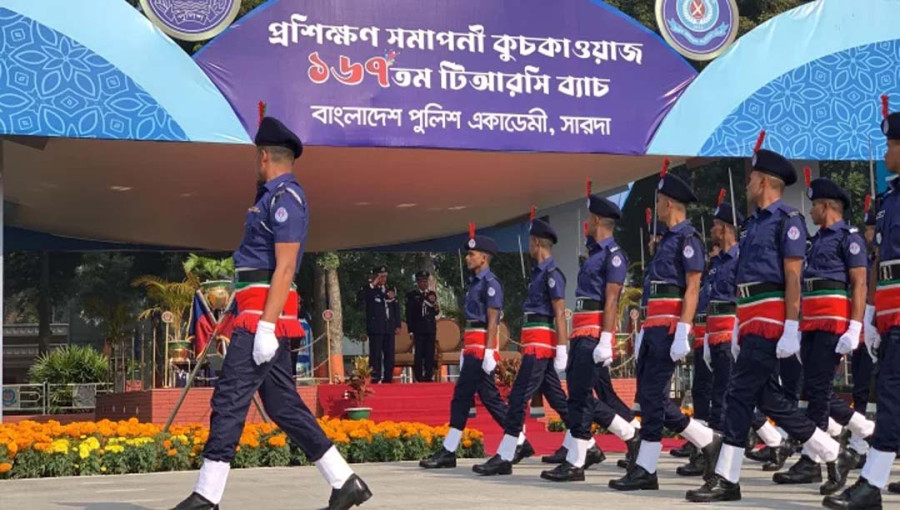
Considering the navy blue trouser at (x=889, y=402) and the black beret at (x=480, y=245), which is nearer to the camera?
the navy blue trouser at (x=889, y=402)

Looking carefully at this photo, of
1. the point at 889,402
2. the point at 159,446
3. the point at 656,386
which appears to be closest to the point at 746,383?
the point at 889,402

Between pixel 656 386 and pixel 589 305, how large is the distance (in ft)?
4.62

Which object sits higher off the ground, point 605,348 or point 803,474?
point 605,348

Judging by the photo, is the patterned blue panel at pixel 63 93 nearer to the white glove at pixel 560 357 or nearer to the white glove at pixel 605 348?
the white glove at pixel 560 357

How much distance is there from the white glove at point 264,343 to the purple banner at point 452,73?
27.6 feet

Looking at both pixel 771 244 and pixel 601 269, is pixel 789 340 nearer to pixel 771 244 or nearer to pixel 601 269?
pixel 771 244

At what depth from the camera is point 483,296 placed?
476 inches

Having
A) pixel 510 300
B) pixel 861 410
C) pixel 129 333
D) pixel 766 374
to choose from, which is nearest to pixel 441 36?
pixel 861 410

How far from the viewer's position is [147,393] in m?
16.9

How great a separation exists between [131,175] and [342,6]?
4.96 m

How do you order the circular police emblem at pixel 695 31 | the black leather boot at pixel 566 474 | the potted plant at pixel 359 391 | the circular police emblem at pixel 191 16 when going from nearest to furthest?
1. the black leather boot at pixel 566 474
2. the circular police emblem at pixel 191 16
3. the circular police emblem at pixel 695 31
4. the potted plant at pixel 359 391

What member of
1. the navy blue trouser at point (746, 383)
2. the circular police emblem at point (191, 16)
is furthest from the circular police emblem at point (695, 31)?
the navy blue trouser at point (746, 383)

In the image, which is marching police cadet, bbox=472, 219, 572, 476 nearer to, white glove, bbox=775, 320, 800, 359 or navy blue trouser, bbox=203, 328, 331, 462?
white glove, bbox=775, 320, 800, 359

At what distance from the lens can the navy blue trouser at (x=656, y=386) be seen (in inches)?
361
